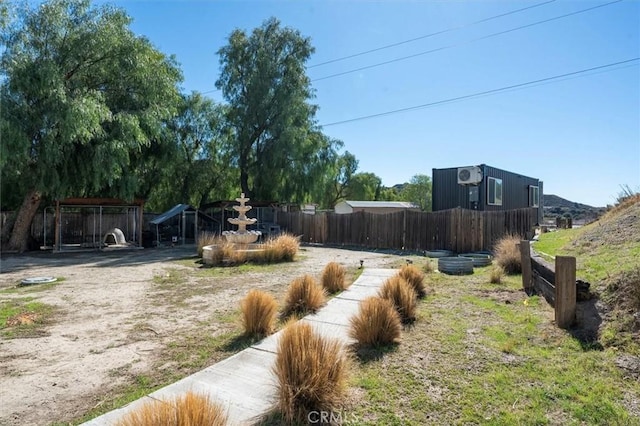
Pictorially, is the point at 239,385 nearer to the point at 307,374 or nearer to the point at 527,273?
the point at 307,374

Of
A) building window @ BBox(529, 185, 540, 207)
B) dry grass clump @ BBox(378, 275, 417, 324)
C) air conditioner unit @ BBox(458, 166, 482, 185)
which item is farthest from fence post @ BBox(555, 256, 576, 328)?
building window @ BBox(529, 185, 540, 207)

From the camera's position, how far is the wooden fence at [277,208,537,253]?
13.3 m

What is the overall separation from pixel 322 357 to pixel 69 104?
542 inches

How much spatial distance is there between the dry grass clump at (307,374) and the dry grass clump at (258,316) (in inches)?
56.5

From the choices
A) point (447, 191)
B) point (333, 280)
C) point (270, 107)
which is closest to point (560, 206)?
point (447, 191)

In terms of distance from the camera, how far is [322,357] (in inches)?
101

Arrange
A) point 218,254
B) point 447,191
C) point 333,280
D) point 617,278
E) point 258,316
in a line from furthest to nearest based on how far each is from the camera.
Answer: point 447,191 < point 218,254 < point 333,280 < point 258,316 < point 617,278

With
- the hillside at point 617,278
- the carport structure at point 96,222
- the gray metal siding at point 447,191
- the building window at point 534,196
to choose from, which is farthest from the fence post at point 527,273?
the building window at point 534,196

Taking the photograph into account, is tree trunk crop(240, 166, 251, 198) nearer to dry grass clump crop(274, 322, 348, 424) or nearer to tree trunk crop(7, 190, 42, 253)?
tree trunk crop(7, 190, 42, 253)

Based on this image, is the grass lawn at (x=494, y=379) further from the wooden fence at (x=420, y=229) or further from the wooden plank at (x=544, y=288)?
the wooden fence at (x=420, y=229)

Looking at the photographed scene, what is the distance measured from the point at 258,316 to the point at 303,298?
1101 millimetres

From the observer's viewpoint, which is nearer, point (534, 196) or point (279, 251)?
point (279, 251)

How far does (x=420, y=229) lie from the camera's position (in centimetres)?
1467

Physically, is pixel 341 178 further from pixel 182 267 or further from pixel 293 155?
pixel 182 267
